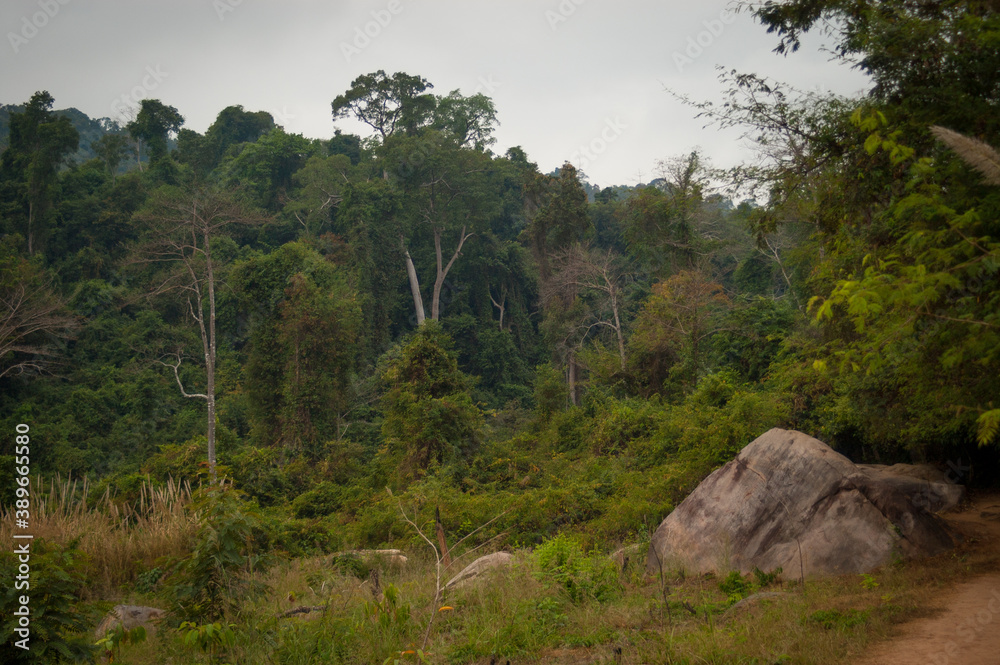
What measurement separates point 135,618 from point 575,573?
14.9 feet

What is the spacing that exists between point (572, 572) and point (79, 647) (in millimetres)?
4112

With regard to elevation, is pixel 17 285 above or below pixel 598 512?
above

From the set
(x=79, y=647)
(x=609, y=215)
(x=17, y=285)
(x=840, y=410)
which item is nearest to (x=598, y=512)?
(x=840, y=410)

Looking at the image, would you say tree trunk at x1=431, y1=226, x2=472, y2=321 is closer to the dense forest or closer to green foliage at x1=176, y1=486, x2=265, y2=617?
the dense forest

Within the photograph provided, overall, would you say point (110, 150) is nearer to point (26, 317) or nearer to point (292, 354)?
point (26, 317)

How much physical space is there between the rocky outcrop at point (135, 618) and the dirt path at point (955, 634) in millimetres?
6194

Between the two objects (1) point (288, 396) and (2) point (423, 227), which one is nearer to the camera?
(1) point (288, 396)

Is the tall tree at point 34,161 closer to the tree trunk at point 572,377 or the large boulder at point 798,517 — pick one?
the tree trunk at point 572,377

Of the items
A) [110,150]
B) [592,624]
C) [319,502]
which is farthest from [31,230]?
[592,624]

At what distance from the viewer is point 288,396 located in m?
22.3

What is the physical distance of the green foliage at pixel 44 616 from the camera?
4.18m

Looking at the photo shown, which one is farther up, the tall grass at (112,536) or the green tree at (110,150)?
the green tree at (110,150)

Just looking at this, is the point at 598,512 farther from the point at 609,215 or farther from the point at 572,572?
the point at 609,215

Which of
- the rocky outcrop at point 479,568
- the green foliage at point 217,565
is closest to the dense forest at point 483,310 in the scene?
the green foliage at point 217,565
